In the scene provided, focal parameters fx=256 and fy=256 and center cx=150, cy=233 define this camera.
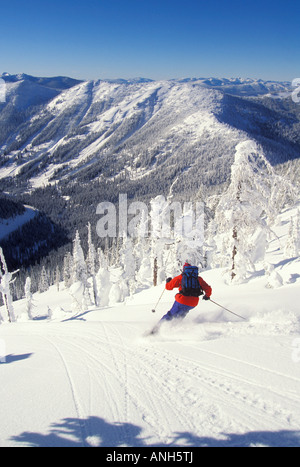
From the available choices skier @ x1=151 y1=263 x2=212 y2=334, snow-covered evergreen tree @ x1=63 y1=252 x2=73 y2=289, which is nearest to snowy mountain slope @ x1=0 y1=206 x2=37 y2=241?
snow-covered evergreen tree @ x1=63 y1=252 x2=73 y2=289

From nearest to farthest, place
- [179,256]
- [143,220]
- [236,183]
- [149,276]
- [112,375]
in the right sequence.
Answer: [112,375], [236,183], [179,256], [143,220], [149,276]

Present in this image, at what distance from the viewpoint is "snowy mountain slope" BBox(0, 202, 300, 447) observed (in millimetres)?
3844

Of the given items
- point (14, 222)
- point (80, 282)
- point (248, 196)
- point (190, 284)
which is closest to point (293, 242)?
point (248, 196)

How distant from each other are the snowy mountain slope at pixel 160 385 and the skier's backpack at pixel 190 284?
105 centimetres

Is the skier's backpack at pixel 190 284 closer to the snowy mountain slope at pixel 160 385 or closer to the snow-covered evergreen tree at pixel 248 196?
the snowy mountain slope at pixel 160 385

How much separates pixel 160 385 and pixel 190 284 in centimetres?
365

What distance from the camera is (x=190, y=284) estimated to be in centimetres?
835

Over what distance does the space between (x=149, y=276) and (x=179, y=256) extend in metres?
20.5

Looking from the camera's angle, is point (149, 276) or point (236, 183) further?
point (149, 276)

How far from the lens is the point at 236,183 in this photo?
1688cm

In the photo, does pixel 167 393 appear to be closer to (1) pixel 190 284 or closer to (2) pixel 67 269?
(1) pixel 190 284
